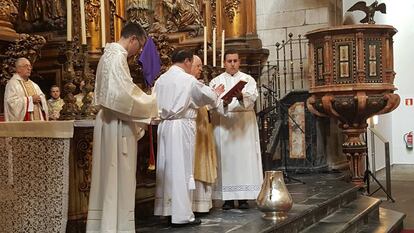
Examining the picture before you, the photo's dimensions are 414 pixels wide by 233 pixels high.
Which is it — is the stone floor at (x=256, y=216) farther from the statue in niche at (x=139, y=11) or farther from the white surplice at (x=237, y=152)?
the statue in niche at (x=139, y=11)

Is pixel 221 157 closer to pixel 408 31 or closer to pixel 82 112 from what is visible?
pixel 82 112

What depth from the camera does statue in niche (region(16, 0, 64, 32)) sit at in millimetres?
8578

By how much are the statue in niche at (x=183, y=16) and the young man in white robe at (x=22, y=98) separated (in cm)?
446

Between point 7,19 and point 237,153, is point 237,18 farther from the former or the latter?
point 7,19

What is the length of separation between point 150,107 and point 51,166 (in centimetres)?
77

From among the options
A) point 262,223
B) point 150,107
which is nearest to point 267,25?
point 262,223

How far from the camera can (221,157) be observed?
19.2 ft

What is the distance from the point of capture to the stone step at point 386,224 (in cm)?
642

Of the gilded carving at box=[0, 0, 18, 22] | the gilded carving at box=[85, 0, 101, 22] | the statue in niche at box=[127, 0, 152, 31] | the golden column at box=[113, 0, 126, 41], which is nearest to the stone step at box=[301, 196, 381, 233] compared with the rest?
the gilded carving at box=[0, 0, 18, 22]

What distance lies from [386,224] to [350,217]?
76 cm

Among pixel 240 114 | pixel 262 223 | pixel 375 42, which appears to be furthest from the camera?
pixel 375 42

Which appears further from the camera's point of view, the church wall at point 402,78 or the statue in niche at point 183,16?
the church wall at point 402,78

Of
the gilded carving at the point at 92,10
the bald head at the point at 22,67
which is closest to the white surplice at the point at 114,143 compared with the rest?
the bald head at the point at 22,67

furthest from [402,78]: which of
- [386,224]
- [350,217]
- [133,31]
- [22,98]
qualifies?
[133,31]
